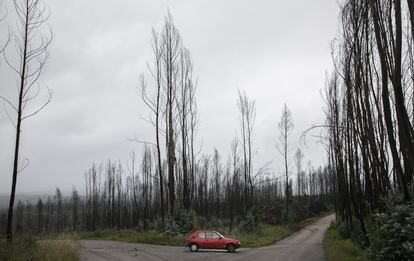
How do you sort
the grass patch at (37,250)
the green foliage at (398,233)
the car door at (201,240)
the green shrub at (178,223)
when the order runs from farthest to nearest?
the green shrub at (178,223)
the car door at (201,240)
the grass patch at (37,250)
the green foliage at (398,233)

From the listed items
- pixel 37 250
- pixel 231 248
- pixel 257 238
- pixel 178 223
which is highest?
pixel 37 250

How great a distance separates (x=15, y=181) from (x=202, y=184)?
4777cm

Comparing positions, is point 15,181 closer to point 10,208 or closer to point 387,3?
point 10,208

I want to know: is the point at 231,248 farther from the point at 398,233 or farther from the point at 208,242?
the point at 398,233

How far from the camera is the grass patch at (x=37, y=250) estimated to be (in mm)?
11762

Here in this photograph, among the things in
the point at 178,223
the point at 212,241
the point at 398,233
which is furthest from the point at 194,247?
the point at 398,233

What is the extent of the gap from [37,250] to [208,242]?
1346 centimetres

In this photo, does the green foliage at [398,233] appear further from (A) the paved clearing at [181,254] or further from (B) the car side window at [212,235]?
(B) the car side window at [212,235]

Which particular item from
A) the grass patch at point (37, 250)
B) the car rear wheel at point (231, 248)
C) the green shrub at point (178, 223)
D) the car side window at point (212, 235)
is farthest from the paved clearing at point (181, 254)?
the green shrub at point (178, 223)

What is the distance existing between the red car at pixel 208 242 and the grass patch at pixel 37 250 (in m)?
9.32

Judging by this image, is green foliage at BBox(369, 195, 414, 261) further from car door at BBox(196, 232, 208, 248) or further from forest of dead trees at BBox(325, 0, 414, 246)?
car door at BBox(196, 232, 208, 248)

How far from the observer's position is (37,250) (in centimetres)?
1317

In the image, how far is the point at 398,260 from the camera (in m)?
7.08

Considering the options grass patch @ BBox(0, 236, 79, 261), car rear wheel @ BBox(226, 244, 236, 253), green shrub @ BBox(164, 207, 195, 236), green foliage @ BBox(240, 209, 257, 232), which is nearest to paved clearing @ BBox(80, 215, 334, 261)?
car rear wheel @ BBox(226, 244, 236, 253)
